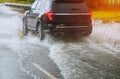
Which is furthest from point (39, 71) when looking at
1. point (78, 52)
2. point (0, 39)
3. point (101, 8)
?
point (101, 8)

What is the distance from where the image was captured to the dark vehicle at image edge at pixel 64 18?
687 inches

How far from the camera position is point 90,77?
34.0ft

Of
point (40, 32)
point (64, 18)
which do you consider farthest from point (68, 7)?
point (40, 32)

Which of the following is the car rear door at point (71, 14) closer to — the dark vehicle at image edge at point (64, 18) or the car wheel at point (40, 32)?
the dark vehicle at image edge at point (64, 18)

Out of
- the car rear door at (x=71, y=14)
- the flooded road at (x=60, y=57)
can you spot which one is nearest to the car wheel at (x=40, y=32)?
the flooded road at (x=60, y=57)

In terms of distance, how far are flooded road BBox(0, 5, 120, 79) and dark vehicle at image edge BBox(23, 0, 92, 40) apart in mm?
518

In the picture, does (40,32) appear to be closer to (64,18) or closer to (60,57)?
(64,18)

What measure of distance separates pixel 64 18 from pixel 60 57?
169 inches

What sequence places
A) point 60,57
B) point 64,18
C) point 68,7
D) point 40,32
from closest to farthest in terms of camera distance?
point 60,57 < point 64,18 < point 68,7 < point 40,32

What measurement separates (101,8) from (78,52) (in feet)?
71.1

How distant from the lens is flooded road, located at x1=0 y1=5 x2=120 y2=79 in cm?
1075

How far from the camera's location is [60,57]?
44.2 ft

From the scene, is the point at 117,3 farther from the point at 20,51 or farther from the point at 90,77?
the point at 90,77

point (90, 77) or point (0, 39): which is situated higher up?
point (90, 77)
